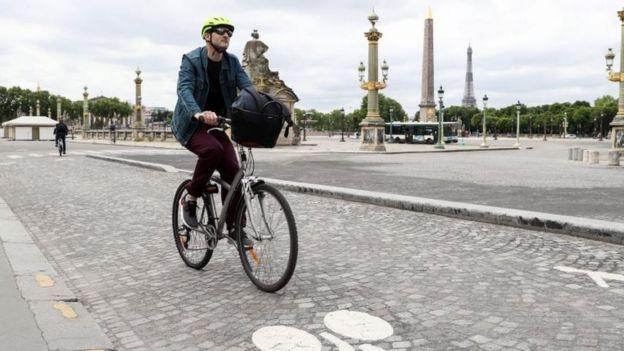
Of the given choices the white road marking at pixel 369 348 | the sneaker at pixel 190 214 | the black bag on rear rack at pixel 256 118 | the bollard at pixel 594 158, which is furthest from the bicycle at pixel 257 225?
the bollard at pixel 594 158

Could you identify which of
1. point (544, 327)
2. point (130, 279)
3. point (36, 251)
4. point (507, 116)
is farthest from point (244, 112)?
point (507, 116)

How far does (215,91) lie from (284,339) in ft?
7.13

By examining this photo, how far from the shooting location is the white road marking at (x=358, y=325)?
131 inches

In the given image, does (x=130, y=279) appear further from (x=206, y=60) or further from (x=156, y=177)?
(x=156, y=177)

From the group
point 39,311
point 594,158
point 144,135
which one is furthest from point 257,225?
point 144,135

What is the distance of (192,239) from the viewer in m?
5.05

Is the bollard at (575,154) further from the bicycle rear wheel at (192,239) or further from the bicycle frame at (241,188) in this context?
the bicycle frame at (241,188)

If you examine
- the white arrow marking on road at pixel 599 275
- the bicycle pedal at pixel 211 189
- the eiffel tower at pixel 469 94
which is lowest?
the white arrow marking on road at pixel 599 275

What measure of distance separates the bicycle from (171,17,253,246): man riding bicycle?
0.08 metres

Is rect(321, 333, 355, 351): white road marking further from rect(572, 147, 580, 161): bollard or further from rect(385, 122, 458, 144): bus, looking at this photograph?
rect(385, 122, 458, 144): bus

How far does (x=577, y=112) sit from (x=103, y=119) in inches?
4524

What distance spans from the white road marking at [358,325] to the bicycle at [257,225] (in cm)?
47

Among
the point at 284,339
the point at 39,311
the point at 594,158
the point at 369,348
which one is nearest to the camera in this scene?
the point at 369,348

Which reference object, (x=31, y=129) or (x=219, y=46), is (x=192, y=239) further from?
(x=31, y=129)
